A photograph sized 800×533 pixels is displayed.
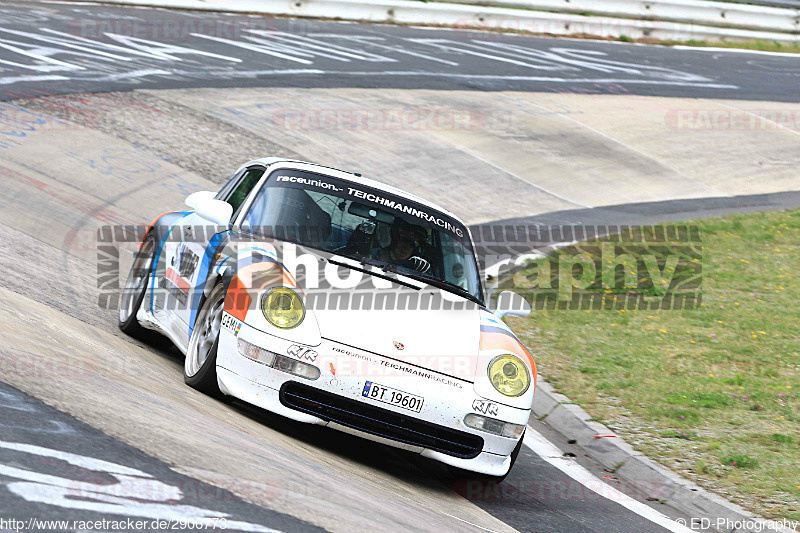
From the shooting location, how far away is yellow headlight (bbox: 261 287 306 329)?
5.44 meters

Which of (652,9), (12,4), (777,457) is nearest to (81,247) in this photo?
(777,457)

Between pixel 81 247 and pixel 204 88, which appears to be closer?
pixel 81 247

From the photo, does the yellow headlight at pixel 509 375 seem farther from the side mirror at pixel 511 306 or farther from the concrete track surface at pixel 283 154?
Result: the side mirror at pixel 511 306

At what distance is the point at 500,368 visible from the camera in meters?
5.68

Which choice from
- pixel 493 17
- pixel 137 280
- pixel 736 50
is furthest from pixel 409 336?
pixel 736 50

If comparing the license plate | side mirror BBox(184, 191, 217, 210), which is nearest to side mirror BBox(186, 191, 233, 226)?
side mirror BBox(184, 191, 217, 210)

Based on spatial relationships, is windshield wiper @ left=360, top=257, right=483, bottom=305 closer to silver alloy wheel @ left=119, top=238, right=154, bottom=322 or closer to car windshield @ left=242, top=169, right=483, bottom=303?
car windshield @ left=242, top=169, right=483, bottom=303

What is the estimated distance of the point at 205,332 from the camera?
6.00 m

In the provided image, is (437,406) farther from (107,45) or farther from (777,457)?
(107,45)

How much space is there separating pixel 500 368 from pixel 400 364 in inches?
24.9

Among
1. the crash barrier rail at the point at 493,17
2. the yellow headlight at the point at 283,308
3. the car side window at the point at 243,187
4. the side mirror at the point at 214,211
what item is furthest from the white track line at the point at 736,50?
the yellow headlight at the point at 283,308

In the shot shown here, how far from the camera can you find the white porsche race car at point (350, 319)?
5340 millimetres

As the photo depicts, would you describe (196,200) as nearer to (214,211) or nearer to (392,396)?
(214,211)

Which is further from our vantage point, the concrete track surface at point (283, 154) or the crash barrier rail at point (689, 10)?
the crash barrier rail at point (689, 10)
